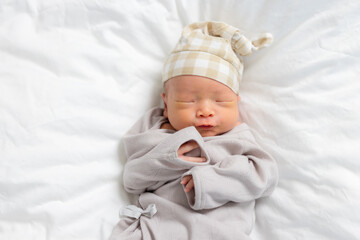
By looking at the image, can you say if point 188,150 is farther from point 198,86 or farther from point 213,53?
point 213,53

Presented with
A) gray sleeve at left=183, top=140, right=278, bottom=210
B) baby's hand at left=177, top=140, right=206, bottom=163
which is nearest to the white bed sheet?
gray sleeve at left=183, top=140, right=278, bottom=210

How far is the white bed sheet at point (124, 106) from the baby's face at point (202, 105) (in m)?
0.13

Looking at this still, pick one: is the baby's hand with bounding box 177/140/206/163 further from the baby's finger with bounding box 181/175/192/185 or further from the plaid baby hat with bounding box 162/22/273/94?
the plaid baby hat with bounding box 162/22/273/94

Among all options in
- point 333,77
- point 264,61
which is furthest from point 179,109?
point 333,77

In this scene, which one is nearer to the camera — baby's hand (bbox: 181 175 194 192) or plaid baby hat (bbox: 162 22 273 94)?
baby's hand (bbox: 181 175 194 192)

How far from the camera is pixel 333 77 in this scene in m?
1.13

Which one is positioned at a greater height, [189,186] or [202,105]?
[202,105]

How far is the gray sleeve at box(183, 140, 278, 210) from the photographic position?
3.31 ft

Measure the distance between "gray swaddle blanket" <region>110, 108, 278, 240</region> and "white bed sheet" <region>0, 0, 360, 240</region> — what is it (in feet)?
0.21

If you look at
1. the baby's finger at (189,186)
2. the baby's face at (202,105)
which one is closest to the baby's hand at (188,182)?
the baby's finger at (189,186)

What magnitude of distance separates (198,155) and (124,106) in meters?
0.33

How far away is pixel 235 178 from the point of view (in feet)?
3.45

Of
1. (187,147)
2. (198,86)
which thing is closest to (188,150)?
(187,147)

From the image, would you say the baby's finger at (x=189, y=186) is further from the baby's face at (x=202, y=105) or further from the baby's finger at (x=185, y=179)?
the baby's face at (x=202, y=105)
